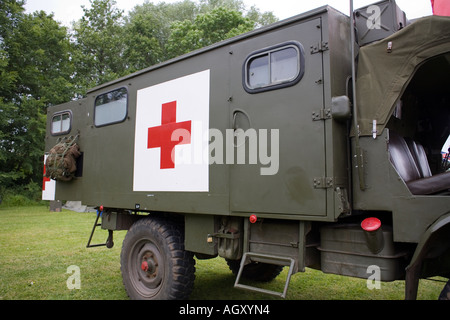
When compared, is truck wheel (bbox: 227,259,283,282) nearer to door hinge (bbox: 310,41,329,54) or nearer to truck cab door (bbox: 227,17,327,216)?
truck cab door (bbox: 227,17,327,216)

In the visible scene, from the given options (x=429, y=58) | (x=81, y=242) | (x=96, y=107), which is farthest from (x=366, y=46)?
(x=81, y=242)

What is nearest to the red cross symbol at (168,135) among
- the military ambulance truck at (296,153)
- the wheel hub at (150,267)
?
the military ambulance truck at (296,153)

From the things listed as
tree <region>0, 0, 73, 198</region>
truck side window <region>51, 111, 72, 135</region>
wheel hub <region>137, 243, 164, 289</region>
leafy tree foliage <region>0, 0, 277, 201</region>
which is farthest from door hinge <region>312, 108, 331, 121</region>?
tree <region>0, 0, 73, 198</region>

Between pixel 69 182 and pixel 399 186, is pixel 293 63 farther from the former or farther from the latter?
pixel 69 182

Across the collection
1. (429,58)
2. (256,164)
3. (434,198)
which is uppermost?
(429,58)

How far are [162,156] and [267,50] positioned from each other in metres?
1.75

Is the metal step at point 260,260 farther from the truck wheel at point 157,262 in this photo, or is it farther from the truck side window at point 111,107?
the truck side window at point 111,107

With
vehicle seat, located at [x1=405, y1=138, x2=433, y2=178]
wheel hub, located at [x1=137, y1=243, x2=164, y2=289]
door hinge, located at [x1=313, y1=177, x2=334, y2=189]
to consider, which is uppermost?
vehicle seat, located at [x1=405, y1=138, x2=433, y2=178]

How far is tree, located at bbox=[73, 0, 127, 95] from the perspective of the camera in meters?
24.2

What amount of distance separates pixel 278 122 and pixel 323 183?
0.71 metres

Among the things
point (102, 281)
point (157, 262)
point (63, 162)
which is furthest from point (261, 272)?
point (63, 162)

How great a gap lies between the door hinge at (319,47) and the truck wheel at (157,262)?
2610mm

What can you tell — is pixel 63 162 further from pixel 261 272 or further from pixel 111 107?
pixel 261 272

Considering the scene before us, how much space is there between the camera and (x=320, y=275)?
20.0 ft
